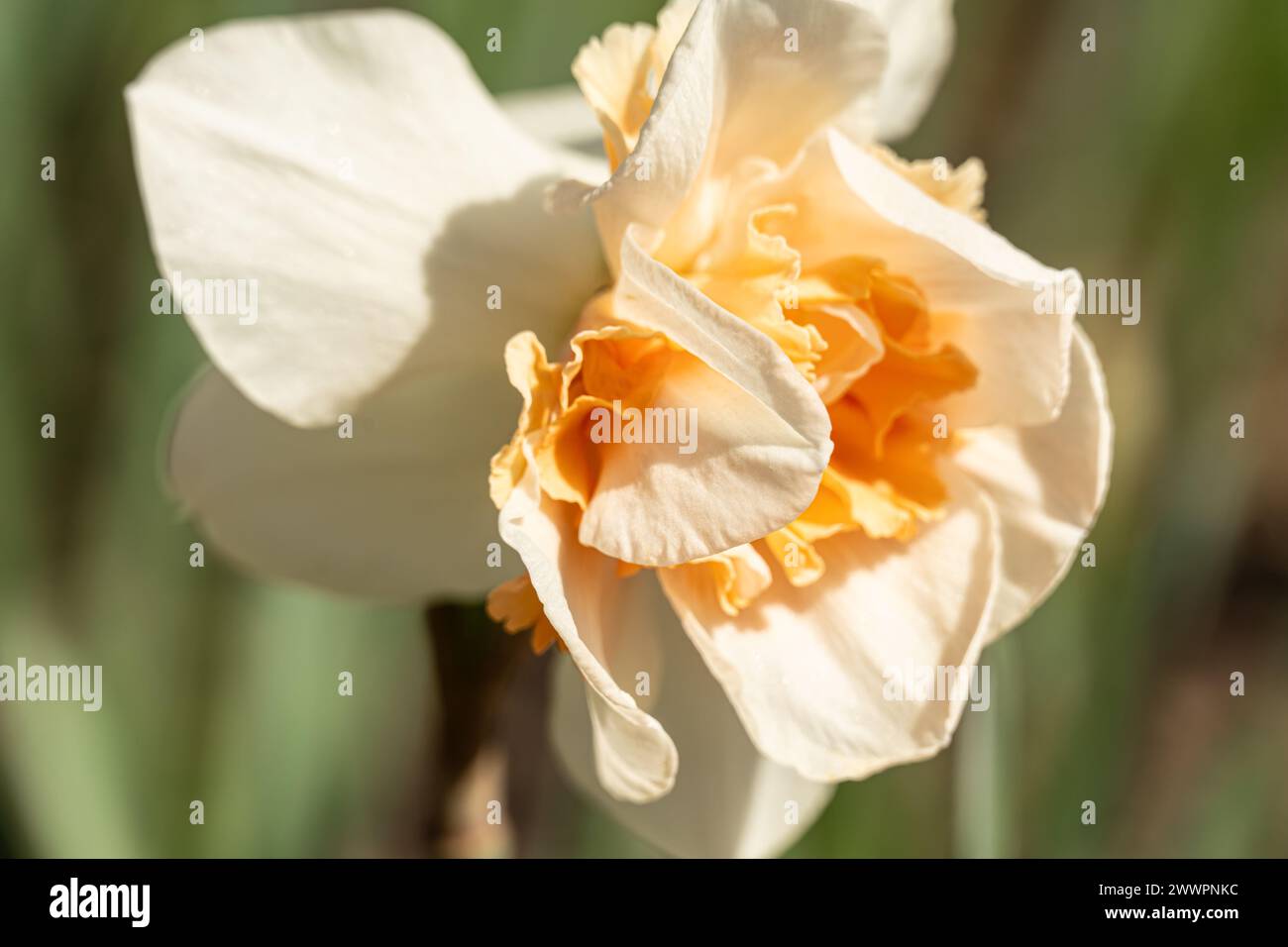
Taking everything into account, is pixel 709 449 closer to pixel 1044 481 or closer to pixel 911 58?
pixel 1044 481

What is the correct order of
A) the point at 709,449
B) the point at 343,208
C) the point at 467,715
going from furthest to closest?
the point at 467,715, the point at 343,208, the point at 709,449

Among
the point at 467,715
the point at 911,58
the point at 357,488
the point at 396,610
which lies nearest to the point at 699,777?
the point at 467,715

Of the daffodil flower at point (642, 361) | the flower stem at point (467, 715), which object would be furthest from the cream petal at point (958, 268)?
the flower stem at point (467, 715)

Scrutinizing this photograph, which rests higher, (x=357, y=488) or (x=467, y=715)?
(x=357, y=488)

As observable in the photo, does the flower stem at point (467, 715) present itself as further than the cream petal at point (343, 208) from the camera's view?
Yes

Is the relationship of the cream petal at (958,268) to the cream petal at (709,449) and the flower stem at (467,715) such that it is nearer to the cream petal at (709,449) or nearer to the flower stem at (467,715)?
the cream petal at (709,449)

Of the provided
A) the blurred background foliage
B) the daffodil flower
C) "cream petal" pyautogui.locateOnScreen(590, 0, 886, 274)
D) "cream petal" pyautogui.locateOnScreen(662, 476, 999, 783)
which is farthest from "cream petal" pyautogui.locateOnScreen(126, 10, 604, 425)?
the blurred background foliage
